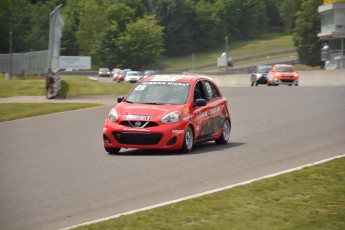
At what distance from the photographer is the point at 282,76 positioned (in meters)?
52.5

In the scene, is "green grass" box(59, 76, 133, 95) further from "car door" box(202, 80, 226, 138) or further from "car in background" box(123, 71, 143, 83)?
"car in background" box(123, 71, 143, 83)

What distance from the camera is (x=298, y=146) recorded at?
50.0ft

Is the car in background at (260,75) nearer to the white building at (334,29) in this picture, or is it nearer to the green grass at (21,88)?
the green grass at (21,88)

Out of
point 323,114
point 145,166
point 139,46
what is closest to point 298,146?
point 145,166

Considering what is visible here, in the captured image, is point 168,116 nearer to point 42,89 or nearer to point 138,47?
point 42,89

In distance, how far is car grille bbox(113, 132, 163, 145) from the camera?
48.3 ft

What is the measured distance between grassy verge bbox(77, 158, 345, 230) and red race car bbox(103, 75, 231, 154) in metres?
4.97

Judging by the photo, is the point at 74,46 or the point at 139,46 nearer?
the point at 139,46

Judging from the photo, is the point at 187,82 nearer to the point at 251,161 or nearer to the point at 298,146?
the point at 298,146

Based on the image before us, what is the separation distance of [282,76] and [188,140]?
38.0 meters

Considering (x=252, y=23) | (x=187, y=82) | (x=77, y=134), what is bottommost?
(x=77, y=134)

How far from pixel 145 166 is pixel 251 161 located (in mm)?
1654

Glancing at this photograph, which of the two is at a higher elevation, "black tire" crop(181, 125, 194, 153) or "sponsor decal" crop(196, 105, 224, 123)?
"sponsor decal" crop(196, 105, 224, 123)

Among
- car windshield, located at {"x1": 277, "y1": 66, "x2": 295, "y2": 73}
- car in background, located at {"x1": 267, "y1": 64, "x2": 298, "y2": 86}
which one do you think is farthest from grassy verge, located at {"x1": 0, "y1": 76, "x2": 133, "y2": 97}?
car windshield, located at {"x1": 277, "y1": 66, "x2": 295, "y2": 73}
